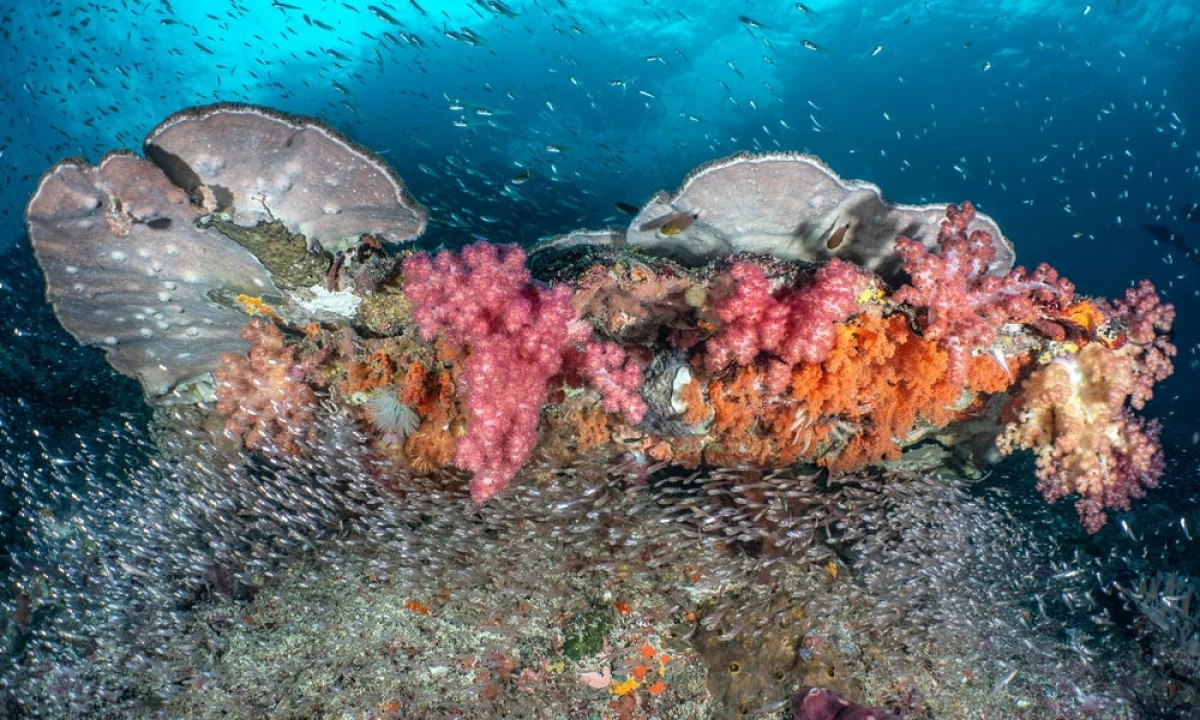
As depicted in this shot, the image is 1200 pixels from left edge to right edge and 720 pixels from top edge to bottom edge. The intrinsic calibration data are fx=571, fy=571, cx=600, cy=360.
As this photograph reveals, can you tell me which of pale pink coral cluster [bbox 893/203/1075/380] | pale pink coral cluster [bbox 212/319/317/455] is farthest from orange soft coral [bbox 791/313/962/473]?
pale pink coral cluster [bbox 212/319/317/455]

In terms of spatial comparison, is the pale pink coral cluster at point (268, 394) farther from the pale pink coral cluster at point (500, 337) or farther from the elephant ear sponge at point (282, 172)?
the pale pink coral cluster at point (500, 337)

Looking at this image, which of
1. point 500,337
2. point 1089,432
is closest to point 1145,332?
point 1089,432

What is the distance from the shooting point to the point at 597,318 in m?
5.10

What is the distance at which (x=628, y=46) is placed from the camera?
47.2 metres

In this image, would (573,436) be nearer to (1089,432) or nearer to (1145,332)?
(1089,432)

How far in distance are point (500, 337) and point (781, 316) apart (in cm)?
229

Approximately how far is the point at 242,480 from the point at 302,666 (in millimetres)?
1937

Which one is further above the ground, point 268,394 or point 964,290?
point 964,290

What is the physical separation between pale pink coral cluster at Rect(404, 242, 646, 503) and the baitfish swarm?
21 millimetres

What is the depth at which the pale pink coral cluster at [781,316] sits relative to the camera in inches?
179

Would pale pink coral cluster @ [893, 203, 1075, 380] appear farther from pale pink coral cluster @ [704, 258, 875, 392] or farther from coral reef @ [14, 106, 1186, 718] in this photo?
pale pink coral cluster @ [704, 258, 875, 392]

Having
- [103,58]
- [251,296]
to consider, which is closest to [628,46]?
[103,58]

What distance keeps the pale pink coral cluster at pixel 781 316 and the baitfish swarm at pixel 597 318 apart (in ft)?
0.07

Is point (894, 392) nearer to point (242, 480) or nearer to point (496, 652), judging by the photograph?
point (496, 652)
